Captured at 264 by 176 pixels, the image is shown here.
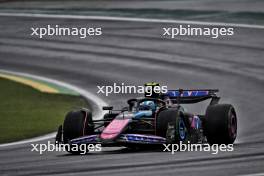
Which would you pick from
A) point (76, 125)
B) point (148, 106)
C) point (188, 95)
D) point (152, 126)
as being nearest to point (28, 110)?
point (188, 95)

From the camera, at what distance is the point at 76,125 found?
731 inches

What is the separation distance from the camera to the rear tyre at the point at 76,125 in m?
18.5

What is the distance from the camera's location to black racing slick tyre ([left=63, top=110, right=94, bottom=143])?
18484 millimetres

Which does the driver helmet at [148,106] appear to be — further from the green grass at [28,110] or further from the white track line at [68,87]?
the green grass at [28,110]

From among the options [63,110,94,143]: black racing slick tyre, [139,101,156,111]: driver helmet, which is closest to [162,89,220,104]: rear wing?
[139,101,156,111]: driver helmet

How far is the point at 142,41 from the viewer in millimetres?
34656

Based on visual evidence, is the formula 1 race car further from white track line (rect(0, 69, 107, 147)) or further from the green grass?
the green grass

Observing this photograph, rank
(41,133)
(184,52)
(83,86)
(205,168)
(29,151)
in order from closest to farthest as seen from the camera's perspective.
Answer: (205,168) < (29,151) < (41,133) < (83,86) < (184,52)

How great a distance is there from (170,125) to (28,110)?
8.22 metres

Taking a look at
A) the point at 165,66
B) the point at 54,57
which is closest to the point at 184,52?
the point at 165,66

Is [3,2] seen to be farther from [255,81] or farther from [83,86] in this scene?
[255,81]

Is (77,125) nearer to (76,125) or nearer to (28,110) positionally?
(76,125)

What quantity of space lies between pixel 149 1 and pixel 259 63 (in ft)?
43.0

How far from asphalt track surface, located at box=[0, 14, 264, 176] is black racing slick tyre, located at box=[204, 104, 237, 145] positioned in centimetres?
49
